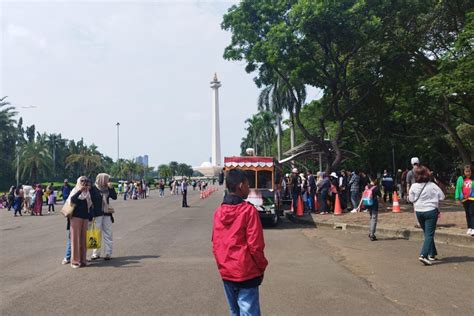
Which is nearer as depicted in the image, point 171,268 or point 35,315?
point 35,315

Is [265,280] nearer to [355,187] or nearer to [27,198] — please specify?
[355,187]

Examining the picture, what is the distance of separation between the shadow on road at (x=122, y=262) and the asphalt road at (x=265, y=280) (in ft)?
0.07

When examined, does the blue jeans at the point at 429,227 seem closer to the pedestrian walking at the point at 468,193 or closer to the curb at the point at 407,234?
the pedestrian walking at the point at 468,193

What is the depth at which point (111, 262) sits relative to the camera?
8.96m

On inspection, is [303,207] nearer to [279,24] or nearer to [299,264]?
[279,24]

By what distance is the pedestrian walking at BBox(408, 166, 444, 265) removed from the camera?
819 centimetres

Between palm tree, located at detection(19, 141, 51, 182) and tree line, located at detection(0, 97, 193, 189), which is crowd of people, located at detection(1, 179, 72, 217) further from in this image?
palm tree, located at detection(19, 141, 51, 182)

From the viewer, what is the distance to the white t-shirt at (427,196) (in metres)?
8.20

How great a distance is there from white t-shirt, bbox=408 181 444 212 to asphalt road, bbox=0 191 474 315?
3.58ft

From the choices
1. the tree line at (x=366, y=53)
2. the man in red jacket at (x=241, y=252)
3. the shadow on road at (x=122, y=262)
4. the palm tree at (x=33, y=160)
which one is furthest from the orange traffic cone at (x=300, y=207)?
the palm tree at (x=33, y=160)

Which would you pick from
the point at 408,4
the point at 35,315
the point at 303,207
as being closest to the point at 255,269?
the point at 35,315

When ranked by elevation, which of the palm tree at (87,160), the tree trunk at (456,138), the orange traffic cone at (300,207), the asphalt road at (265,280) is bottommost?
the asphalt road at (265,280)

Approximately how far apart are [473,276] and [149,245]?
7171 millimetres

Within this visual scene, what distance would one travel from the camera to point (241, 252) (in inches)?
144
